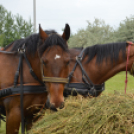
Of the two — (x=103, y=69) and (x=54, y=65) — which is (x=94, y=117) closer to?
(x=54, y=65)

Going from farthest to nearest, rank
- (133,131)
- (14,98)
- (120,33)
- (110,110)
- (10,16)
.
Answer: (10,16) < (120,33) < (14,98) < (110,110) < (133,131)

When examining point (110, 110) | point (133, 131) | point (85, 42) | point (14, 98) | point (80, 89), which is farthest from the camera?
point (85, 42)

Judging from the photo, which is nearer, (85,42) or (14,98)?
(14,98)

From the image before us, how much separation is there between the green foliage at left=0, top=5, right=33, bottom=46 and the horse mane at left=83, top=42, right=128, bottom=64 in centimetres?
1483

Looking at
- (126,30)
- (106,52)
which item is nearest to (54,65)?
(106,52)

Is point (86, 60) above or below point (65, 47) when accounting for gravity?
below

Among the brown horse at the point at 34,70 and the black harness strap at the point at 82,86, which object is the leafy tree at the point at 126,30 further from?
the brown horse at the point at 34,70

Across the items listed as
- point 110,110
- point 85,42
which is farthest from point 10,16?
point 110,110

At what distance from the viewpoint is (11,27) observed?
675 inches

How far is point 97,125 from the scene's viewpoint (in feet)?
4.22

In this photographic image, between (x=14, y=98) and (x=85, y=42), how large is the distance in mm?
16949

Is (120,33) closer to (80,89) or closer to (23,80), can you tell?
(80,89)

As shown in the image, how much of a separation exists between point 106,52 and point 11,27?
52.0 feet

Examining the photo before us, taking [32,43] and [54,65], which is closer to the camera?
[54,65]
